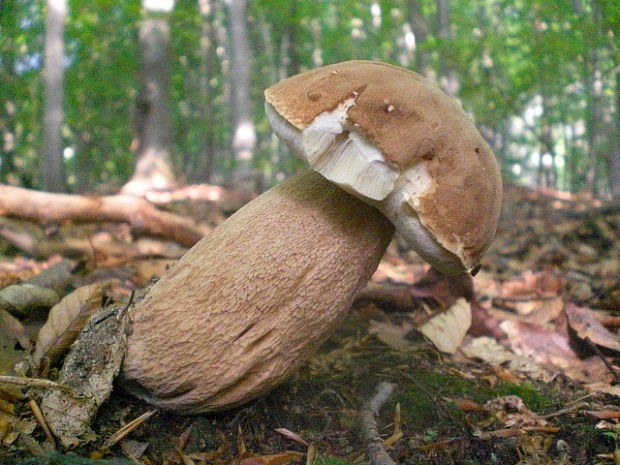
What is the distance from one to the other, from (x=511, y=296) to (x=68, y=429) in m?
2.36

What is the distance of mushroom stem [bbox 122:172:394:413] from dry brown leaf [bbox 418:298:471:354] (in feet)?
2.38

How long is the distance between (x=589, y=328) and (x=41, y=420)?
2088 millimetres

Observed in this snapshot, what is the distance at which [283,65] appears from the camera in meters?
12.7

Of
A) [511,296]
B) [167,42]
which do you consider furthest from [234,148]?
[511,296]

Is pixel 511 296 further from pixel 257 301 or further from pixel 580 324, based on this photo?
pixel 257 301

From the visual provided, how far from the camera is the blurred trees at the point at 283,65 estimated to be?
14.2 ft

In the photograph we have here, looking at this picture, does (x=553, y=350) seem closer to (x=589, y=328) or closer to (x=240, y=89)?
(x=589, y=328)

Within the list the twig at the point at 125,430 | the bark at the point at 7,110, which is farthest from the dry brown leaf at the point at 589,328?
the bark at the point at 7,110

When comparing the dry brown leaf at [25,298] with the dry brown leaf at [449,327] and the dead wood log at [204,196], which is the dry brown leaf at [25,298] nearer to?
the dry brown leaf at [449,327]

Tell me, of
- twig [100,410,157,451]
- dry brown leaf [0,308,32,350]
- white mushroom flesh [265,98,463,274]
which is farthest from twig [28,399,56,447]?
white mushroom flesh [265,98,463,274]

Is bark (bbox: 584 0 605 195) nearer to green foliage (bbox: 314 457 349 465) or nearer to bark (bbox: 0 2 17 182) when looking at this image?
green foliage (bbox: 314 457 349 465)

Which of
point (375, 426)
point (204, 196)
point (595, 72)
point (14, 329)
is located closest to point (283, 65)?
point (204, 196)

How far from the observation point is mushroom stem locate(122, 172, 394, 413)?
1311 millimetres

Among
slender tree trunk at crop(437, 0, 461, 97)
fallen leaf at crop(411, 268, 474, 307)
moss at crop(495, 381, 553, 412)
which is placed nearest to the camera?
moss at crop(495, 381, 553, 412)
